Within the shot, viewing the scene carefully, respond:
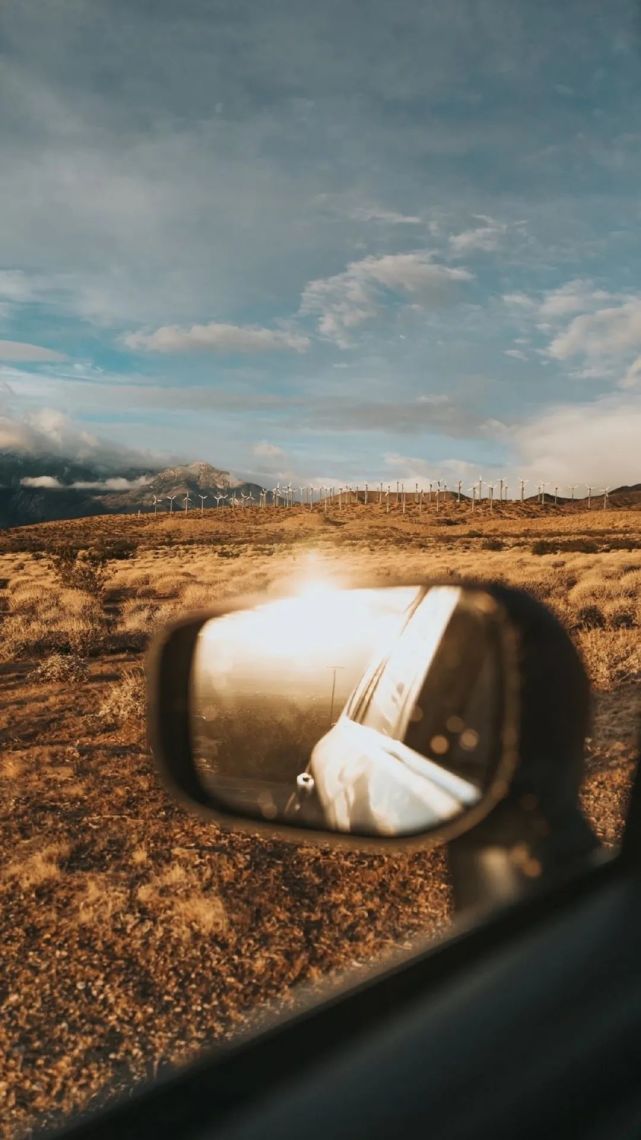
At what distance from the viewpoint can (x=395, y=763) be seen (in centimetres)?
249

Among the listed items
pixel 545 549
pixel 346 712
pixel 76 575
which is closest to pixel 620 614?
pixel 346 712

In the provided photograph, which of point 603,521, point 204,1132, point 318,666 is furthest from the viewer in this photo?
point 603,521

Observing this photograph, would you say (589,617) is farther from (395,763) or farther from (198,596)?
(198,596)

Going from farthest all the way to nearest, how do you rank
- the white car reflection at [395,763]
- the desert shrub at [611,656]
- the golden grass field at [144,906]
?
the desert shrub at [611,656], the golden grass field at [144,906], the white car reflection at [395,763]

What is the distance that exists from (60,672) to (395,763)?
38.0 feet

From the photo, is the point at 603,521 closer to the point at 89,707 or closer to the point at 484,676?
the point at 89,707

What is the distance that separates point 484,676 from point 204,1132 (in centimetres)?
120

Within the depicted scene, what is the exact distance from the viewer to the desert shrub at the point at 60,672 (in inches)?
516

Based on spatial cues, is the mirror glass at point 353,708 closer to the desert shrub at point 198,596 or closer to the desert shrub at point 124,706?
the desert shrub at point 124,706

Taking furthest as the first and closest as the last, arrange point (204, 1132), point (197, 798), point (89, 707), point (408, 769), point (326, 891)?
point (89, 707) < point (326, 891) < point (197, 798) < point (408, 769) < point (204, 1132)

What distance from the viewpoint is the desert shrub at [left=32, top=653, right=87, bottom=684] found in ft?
43.0

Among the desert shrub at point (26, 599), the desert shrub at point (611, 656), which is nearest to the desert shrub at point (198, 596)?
the desert shrub at point (26, 599)

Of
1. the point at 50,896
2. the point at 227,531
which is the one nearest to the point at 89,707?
the point at 50,896

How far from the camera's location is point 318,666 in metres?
3.86
